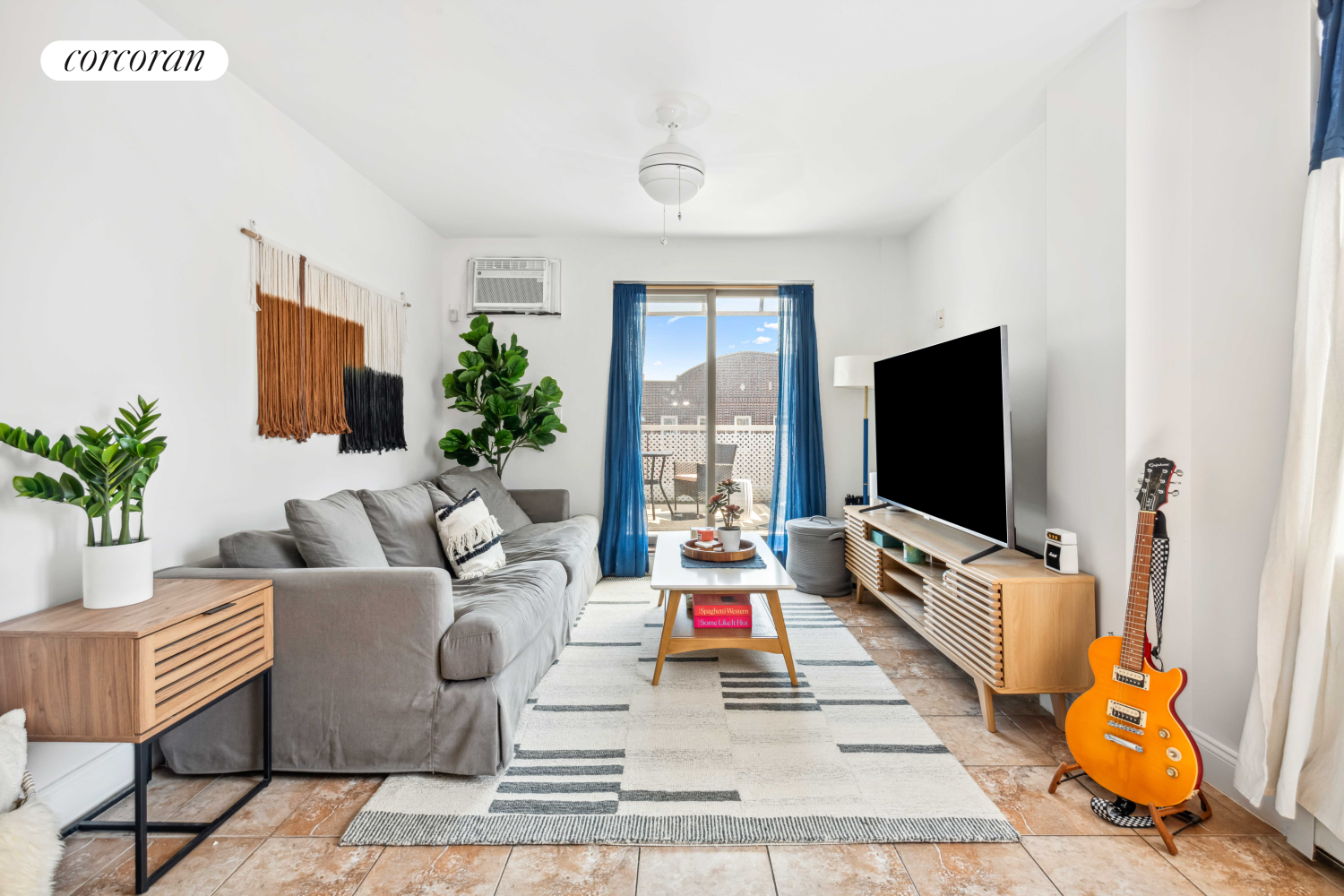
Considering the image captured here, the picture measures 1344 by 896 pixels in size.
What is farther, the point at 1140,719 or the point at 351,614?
the point at 351,614

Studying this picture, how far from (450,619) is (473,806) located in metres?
0.59

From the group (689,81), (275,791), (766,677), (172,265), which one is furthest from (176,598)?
(689,81)

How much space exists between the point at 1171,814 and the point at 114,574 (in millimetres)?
3101

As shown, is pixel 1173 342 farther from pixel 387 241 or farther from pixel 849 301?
pixel 387 241

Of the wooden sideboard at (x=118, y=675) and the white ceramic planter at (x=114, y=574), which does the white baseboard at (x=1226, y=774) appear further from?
the white ceramic planter at (x=114, y=574)

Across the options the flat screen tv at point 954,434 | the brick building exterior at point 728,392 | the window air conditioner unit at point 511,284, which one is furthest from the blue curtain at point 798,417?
the window air conditioner unit at point 511,284

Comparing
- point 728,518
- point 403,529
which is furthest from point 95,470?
point 728,518

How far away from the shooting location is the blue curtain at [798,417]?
4.85m

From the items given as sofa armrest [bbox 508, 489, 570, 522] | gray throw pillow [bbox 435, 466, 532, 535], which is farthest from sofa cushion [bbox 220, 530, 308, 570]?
sofa armrest [bbox 508, 489, 570, 522]

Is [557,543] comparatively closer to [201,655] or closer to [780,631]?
[780,631]

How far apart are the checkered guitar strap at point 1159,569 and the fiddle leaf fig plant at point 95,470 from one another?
3014mm

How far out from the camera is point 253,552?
7.23 feet

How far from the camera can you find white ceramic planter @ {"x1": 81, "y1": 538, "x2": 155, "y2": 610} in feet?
5.47

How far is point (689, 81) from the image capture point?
102 inches
